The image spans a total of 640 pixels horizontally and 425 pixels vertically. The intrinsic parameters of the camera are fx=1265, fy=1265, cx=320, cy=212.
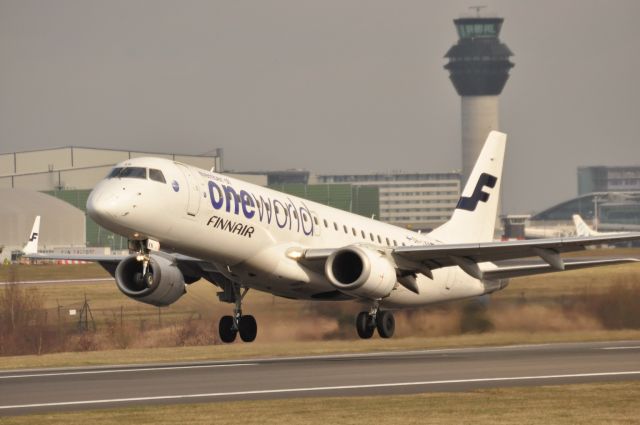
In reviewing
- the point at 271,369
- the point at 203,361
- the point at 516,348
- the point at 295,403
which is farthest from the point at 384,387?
the point at 516,348

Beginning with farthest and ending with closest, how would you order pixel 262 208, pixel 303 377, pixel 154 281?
1. pixel 154 281
2. pixel 262 208
3. pixel 303 377

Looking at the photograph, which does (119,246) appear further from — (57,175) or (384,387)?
(384,387)

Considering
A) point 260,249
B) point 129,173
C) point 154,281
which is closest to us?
point 129,173

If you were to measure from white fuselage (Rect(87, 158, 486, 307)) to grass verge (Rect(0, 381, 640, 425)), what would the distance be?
8283 mm

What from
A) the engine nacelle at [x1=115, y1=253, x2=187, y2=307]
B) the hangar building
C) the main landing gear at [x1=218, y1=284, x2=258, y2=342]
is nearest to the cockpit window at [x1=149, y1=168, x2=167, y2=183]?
the engine nacelle at [x1=115, y1=253, x2=187, y2=307]

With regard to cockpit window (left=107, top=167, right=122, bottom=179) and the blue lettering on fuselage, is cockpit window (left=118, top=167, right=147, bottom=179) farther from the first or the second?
the blue lettering on fuselage

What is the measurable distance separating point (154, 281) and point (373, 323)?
724cm

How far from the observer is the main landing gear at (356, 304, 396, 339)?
1596 inches

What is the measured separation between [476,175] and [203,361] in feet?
48.6

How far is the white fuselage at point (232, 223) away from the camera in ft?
112

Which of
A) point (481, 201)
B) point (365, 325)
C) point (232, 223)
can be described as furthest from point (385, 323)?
point (481, 201)

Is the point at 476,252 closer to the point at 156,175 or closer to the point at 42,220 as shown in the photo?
the point at 156,175

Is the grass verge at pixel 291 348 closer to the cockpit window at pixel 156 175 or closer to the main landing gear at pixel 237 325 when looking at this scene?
the main landing gear at pixel 237 325

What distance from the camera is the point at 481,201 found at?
5116 centimetres
